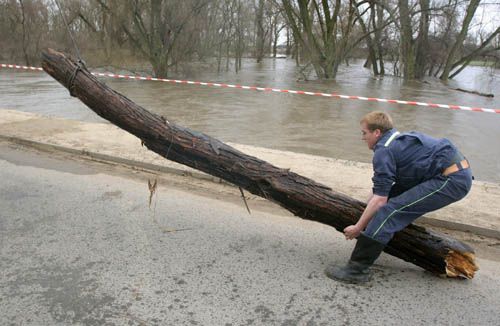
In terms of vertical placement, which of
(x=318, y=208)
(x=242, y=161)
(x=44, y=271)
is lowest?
(x=44, y=271)

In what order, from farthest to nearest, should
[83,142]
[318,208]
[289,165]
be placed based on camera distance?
[83,142] < [289,165] < [318,208]

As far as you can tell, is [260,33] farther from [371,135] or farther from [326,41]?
[371,135]

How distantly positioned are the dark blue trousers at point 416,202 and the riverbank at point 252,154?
153cm

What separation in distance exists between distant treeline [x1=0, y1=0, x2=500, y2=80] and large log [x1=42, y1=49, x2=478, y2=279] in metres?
18.5

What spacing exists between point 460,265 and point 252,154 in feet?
12.8

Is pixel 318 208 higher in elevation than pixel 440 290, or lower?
higher

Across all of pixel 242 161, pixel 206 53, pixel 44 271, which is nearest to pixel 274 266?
pixel 242 161

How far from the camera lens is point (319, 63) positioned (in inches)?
941

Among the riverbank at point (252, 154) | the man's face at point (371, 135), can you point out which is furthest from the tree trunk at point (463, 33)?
the man's face at point (371, 135)

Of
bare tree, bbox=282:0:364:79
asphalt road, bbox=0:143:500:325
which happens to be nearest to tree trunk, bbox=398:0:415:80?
bare tree, bbox=282:0:364:79

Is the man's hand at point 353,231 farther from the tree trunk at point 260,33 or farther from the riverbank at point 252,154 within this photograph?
the tree trunk at point 260,33

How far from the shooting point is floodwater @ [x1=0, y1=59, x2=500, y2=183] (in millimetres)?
9266

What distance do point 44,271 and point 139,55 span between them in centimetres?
2094

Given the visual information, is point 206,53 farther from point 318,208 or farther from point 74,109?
point 318,208
